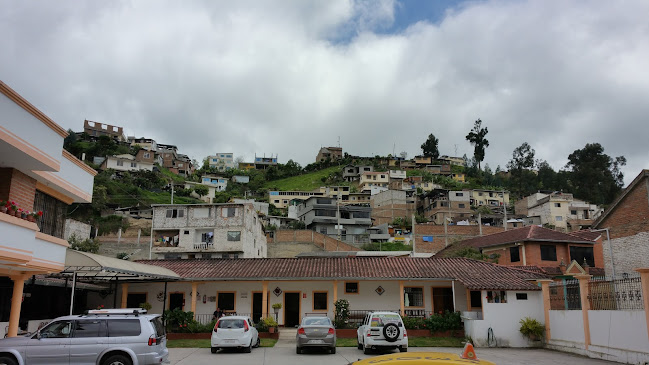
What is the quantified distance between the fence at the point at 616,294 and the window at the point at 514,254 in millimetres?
18569

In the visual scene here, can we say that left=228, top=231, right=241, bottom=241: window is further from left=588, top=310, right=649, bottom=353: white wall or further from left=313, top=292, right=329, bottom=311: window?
left=588, top=310, right=649, bottom=353: white wall

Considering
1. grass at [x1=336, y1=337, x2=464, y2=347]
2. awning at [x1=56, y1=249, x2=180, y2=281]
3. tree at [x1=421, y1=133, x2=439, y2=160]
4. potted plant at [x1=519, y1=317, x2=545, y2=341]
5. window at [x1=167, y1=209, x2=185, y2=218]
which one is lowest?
grass at [x1=336, y1=337, x2=464, y2=347]

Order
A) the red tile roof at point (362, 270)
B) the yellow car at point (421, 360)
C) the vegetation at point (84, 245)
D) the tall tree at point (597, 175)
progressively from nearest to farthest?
the yellow car at point (421, 360) < the red tile roof at point (362, 270) < the vegetation at point (84, 245) < the tall tree at point (597, 175)

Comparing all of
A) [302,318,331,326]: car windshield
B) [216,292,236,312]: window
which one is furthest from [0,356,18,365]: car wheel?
[216,292,236,312]: window

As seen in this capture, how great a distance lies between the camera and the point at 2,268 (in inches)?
521

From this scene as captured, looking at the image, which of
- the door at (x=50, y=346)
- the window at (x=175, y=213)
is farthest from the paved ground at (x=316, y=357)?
the window at (x=175, y=213)

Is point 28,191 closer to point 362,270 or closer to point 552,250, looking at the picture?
point 362,270

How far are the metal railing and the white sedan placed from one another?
40.7ft

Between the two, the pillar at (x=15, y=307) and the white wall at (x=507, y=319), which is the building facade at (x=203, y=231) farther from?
the pillar at (x=15, y=307)

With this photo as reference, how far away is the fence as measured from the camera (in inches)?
565

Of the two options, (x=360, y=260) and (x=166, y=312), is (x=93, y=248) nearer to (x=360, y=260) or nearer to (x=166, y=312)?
(x=166, y=312)

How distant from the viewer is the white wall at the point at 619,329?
46.4 ft

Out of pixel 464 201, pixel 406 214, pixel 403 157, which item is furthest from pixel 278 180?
pixel 464 201

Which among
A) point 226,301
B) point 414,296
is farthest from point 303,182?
point 414,296
